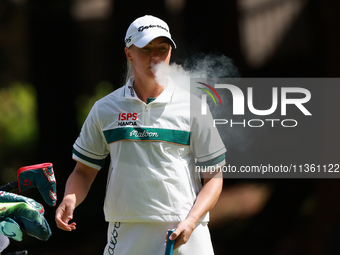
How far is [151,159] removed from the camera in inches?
70.6

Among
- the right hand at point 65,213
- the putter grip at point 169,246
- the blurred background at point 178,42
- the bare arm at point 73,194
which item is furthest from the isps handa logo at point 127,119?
the blurred background at point 178,42

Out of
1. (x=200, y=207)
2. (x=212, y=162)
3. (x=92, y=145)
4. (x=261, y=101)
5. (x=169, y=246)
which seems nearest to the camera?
(x=169, y=246)

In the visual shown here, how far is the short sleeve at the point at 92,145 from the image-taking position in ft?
6.43

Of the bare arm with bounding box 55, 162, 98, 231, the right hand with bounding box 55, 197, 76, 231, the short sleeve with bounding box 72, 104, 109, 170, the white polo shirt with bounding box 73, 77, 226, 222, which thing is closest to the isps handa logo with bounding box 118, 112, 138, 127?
the white polo shirt with bounding box 73, 77, 226, 222

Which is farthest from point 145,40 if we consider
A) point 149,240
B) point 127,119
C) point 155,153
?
point 149,240

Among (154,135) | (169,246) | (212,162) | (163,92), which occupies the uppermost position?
(163,92)

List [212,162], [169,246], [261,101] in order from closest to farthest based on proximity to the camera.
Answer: [169,246] < [212,162] < [261,101]

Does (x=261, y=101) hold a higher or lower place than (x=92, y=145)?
higher

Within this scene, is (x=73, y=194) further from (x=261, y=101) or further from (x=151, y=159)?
(x=261, y=101)

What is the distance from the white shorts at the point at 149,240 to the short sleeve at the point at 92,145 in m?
0.34

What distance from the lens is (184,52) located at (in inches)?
125

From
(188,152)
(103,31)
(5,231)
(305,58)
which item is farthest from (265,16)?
(5,231)

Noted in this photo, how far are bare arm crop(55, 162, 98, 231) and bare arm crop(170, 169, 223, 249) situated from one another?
1.52 ft

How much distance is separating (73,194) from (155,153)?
43cm
